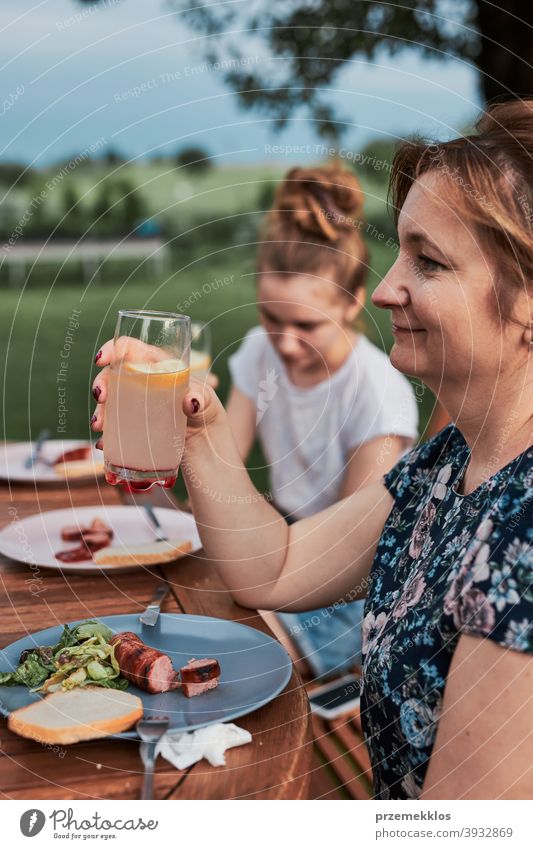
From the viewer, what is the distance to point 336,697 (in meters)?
2.44

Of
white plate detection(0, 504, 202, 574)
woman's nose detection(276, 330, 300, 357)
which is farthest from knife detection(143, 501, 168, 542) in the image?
woman's nose detection(276, 330, 300, 357)

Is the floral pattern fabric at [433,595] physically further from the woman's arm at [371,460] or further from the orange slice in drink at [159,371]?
the woman's arm at [371,460]

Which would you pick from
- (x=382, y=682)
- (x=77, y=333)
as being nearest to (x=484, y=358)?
(x=382, y=682)

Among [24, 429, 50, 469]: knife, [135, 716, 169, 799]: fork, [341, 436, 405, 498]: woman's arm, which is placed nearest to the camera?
[135, 716, 169, 799]: fork

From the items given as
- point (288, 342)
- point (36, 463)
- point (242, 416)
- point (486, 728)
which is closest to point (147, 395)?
point (486, 728)

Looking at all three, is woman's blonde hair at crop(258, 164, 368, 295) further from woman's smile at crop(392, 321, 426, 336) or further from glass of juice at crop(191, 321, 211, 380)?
woman's smile at crop(392, 321, 426, 336)

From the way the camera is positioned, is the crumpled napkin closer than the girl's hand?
Yes

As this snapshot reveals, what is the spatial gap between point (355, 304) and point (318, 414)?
0.36 metres

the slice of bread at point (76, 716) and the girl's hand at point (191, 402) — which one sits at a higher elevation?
the girl's hand at point (191, 402)

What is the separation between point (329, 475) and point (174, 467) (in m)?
1.40

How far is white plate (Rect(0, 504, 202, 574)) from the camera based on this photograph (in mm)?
1621

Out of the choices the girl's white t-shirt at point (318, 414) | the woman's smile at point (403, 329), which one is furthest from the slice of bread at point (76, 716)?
the girl's white t-shirt at point (318, 414)

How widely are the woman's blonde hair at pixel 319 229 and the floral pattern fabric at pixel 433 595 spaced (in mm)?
1184
